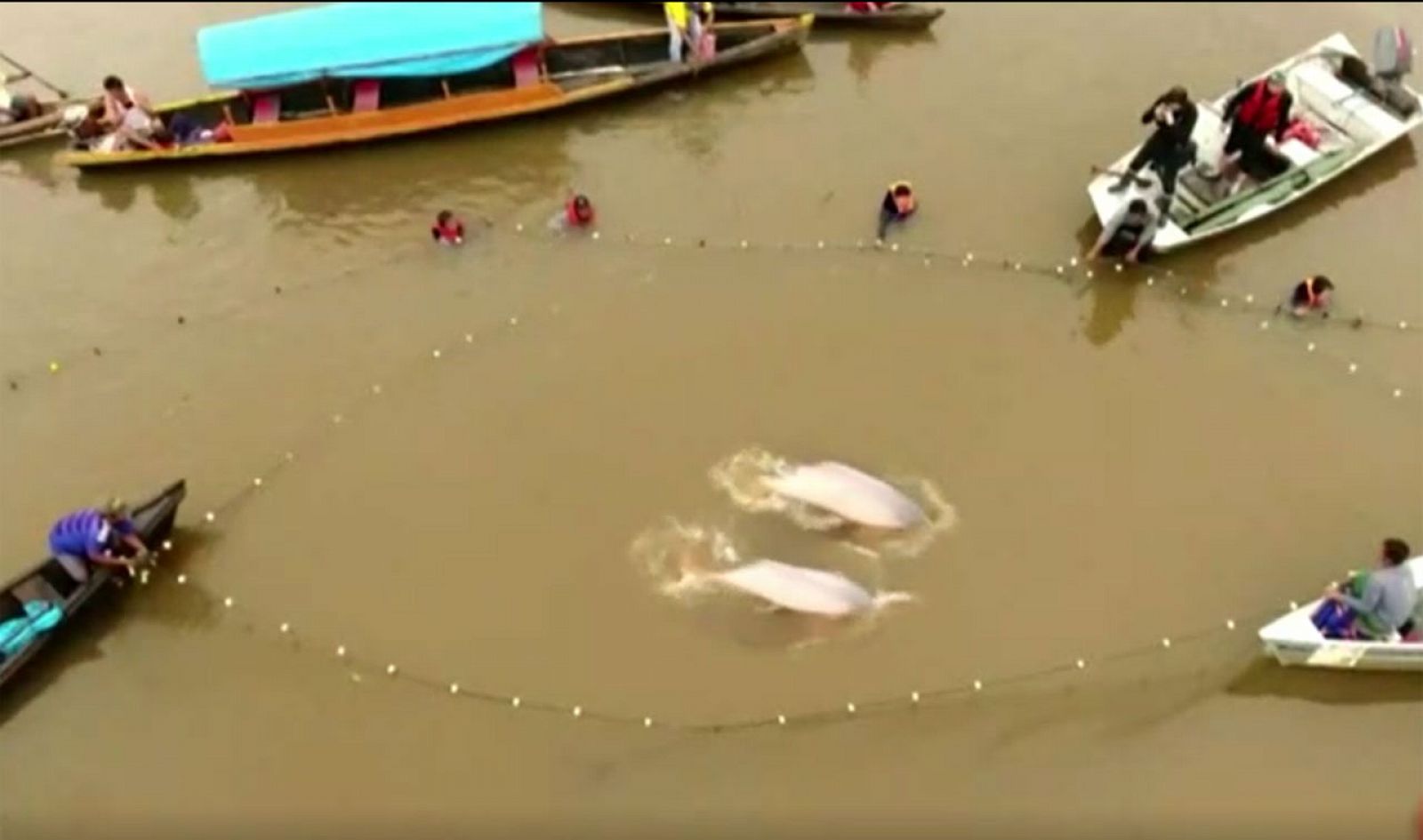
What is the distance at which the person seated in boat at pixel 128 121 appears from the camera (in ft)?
49.5

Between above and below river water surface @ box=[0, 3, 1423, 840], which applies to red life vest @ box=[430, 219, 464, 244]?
above

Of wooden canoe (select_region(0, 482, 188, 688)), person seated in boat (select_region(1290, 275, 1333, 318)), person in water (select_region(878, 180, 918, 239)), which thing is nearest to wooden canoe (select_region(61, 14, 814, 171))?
person in water (select_region(878, 180, 918, 239))

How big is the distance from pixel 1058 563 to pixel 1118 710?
1401mm

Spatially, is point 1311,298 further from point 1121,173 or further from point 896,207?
point 896,207

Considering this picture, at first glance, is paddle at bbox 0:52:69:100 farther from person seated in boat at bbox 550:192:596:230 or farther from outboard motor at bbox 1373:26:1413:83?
outboard motor at bbox 1373:26:1413:83

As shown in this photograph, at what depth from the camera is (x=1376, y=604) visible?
10.2 m

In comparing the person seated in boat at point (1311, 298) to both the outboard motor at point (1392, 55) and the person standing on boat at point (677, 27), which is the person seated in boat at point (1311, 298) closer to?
the outboard motor at point (1392, 55)

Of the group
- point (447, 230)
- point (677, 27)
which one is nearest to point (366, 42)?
point (447, 230)

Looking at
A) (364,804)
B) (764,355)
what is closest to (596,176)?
→ (764,355)

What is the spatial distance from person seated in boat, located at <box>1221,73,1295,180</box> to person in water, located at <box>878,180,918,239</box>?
339cm

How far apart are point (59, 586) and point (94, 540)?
643 mm

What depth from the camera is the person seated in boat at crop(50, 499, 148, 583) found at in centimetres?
1078

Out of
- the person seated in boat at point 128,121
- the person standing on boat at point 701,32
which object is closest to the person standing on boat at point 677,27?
the person standing on boat at point 701,32

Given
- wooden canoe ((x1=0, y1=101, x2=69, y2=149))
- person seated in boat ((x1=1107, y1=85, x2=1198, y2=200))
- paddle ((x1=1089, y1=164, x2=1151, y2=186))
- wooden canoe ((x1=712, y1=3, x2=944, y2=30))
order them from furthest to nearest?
wooden canoe ((x1=712, y1=3, x2=944, y2=30)), wooden canoe ((x1=0, y1=101, x2=69, y2=149)), paddle ((x1=1089, y1=164, x2=1151, y2=186)), person seated in boat ((x1=1107, y1=85, x2=1198, y2=200))
